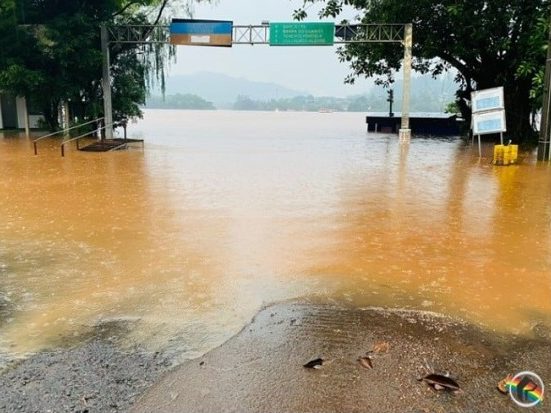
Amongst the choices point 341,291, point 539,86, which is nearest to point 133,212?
point 341,291

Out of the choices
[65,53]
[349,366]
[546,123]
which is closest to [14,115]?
[65,53]

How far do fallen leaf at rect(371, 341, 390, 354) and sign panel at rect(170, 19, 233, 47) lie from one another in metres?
17.2

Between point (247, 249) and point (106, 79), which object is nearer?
point (247, 249)

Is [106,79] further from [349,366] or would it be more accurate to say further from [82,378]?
[349,366]

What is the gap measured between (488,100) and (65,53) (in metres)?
14.5

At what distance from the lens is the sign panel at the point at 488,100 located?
13.0m

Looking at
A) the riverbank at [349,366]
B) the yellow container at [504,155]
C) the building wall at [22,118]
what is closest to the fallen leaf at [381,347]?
the riverbank at [349,366]

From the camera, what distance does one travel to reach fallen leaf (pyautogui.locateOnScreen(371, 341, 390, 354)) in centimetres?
319

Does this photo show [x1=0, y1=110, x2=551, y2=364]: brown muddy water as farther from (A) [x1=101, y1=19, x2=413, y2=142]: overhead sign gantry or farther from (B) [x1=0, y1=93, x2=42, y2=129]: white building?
(B) [x1=0, y1=93, x2=42, y2=129]: white building

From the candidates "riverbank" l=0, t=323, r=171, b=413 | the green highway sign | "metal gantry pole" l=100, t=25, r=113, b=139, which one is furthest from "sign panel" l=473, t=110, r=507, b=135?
"metal gantry pole" l=100, t=25, r=113, b=139

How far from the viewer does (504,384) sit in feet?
9.18

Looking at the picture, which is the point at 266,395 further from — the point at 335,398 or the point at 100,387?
the point at 100,387

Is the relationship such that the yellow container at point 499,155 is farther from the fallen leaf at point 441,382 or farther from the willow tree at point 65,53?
the willow tree at point 65,53

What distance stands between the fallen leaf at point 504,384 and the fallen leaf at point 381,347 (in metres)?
0.68
